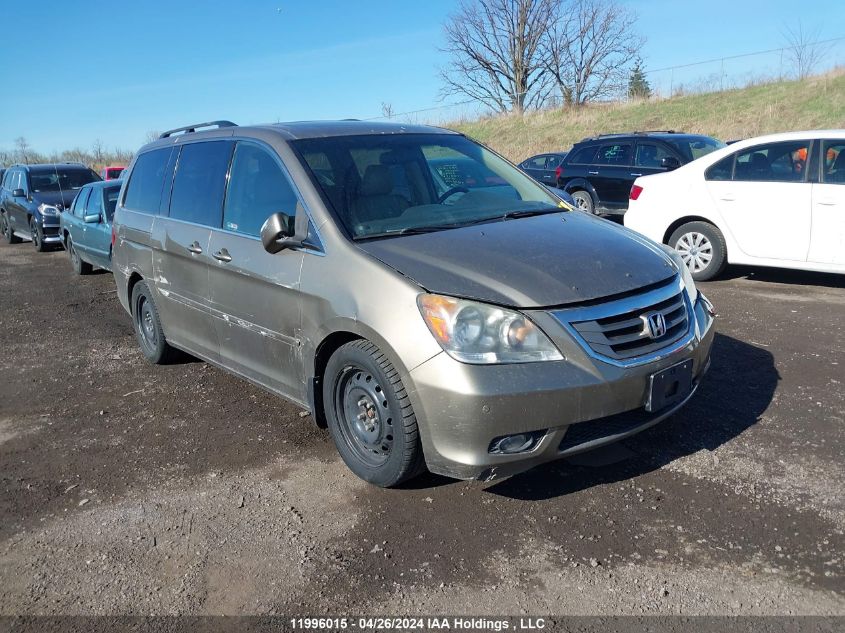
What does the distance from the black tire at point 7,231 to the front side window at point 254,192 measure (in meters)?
15.3

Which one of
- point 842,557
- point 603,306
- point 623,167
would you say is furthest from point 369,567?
point 623,167

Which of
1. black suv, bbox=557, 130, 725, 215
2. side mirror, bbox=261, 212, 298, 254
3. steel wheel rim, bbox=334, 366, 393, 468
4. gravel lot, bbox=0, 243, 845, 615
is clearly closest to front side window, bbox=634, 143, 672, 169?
black suv, bbox=557, 130, 725, 215

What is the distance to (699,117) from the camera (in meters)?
29.1

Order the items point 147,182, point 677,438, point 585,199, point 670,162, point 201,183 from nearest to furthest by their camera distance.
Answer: point 677,438
point 201,183
point 147,182
point 670,162
point 585,199

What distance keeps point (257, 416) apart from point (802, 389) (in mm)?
3613

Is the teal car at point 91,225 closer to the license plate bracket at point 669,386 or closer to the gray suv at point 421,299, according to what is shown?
the gray suv at point 421,299

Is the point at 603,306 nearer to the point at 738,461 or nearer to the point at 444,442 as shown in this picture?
the point at 444,442

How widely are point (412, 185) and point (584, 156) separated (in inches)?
400

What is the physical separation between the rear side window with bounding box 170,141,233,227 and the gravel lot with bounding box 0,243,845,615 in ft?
4.38

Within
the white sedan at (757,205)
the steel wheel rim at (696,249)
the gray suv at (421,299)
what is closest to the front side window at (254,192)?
the gray suv at (421,299)

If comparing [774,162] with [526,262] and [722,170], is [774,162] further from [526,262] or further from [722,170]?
[526,262]

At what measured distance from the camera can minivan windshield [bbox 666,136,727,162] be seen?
12039mm

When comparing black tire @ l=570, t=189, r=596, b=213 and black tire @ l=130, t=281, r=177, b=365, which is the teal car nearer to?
black tire @ l=130, t=281, r=177, b=365

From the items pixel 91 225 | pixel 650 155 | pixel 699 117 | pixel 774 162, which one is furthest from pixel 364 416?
pixel 699 117
